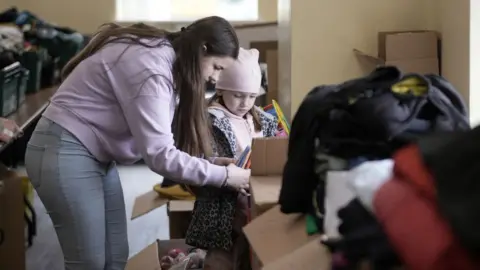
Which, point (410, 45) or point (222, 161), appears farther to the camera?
point (410, 45)

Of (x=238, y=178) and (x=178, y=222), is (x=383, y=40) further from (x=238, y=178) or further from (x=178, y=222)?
(x=178, y=222)

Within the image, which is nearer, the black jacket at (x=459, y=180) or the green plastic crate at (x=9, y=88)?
the black jacket at (x=459, y=180)

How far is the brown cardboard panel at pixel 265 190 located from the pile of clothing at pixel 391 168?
322 millimetres

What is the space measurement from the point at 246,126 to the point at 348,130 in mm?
1283

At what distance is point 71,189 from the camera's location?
211cm

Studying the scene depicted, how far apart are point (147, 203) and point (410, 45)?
1.20 m

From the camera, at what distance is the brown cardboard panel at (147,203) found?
278 cm

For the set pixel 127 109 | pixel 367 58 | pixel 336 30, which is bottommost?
pixel 127 109

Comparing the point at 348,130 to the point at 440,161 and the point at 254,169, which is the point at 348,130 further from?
the point at 254,169

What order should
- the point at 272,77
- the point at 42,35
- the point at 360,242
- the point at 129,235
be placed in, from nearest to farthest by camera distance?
the point at 360,242
the point at 272,77
the point at 129,235
the point at 42,35

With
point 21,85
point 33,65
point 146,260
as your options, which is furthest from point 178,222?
point 33,65

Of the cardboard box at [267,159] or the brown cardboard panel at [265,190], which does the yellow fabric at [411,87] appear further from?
the cardboard box at [267,159]

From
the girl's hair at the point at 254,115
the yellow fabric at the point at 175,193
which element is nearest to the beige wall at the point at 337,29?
the girl's hair at the point at 254,115

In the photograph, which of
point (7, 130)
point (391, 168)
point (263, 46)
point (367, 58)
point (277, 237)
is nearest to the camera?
point (391, 168)
